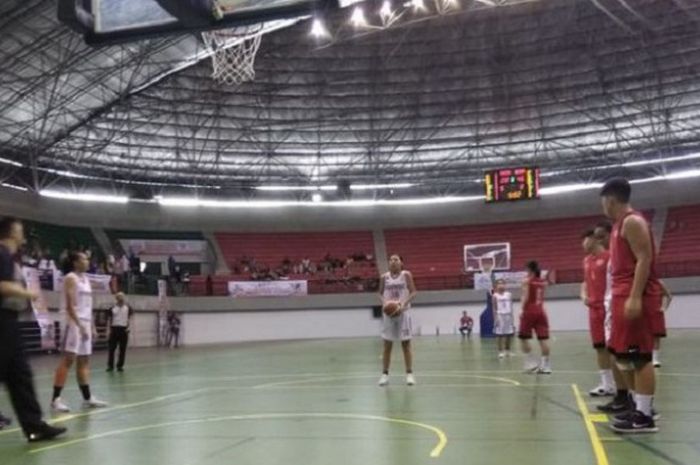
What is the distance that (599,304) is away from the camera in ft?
29.4

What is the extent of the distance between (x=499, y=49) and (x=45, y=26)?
20.5 m

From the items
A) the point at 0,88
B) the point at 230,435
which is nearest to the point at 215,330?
the point at 0,88

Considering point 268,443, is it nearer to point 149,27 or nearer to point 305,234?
point 149,27

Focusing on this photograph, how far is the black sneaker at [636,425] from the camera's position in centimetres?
631

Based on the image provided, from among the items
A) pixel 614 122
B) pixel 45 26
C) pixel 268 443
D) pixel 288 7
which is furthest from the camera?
pixel 614 122

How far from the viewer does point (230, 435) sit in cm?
712

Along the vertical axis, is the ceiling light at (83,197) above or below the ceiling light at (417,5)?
below

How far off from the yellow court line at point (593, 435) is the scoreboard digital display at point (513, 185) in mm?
24982


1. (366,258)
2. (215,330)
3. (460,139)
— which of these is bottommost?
(215,330)

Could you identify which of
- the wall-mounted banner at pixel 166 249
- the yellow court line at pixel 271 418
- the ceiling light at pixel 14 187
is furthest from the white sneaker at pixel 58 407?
the wall-mounted banner at pixel 166 249

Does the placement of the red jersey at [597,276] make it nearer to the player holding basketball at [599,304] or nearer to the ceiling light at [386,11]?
the player holding basketball at [599,304]

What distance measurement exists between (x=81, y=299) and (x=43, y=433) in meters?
2.97

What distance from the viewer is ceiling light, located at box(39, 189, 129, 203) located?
137ft

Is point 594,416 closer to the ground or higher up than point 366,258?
closer to the ground
